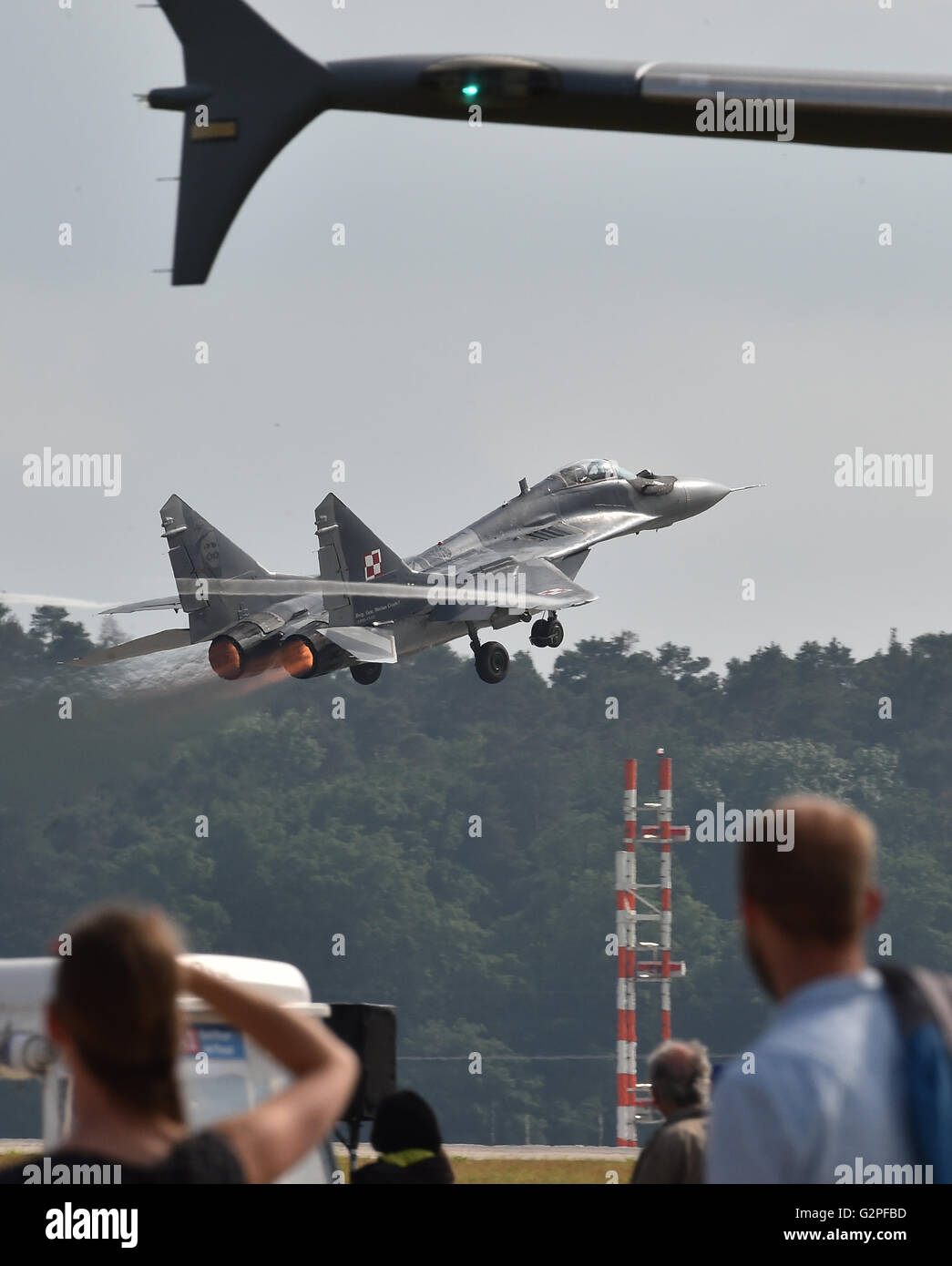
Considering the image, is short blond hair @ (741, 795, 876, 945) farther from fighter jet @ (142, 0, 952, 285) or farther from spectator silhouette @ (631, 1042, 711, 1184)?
fighter jet @ (142, 0, 952, 285)

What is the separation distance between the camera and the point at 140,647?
33.4 meters

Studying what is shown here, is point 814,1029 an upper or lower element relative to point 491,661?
lower

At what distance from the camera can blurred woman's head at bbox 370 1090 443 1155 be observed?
7.24 m

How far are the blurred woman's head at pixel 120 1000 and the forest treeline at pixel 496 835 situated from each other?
65.6 m

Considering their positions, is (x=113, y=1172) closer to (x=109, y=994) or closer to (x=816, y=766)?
(x=109, y=994)

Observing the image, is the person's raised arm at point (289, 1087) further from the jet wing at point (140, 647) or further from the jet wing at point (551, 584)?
the jet wing at point (140, 647)

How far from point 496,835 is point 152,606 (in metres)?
65.2

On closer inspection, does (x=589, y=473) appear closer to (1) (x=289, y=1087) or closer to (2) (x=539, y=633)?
(2) (x=539, y=633)

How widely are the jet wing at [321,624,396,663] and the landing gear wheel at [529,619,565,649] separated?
7.62ft

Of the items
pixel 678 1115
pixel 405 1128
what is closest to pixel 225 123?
pixel 405 1128

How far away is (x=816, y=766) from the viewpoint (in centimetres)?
10050

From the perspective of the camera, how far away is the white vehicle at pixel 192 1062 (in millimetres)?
7074
